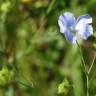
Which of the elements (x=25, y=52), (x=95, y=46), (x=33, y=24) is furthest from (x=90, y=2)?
(x=95, y=46)

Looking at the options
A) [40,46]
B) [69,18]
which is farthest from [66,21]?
[40,46]

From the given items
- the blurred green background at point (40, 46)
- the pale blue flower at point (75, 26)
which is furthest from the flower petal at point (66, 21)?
the blurred green background at point (40, 46)

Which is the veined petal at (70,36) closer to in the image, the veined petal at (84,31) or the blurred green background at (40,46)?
the veined petal at (84,31)

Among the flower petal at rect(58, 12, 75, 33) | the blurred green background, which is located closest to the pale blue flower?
the flower petal at rect(58, 12, 75, 33)

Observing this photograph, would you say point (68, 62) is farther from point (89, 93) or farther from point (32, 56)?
point (89, 93)

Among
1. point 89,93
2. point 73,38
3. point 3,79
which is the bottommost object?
point 89,93

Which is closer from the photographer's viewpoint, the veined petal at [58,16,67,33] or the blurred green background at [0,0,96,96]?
the veined petal at [58,16,67,33]

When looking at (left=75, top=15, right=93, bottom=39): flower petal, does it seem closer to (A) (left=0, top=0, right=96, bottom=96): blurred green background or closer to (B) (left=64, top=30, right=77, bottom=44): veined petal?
(B) (left=64, top=30, right=77, bottom=44): veined petal

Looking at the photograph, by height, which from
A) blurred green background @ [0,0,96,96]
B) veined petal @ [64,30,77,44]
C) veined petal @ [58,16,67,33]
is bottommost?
blurred green background @ [0,0,96,96]
